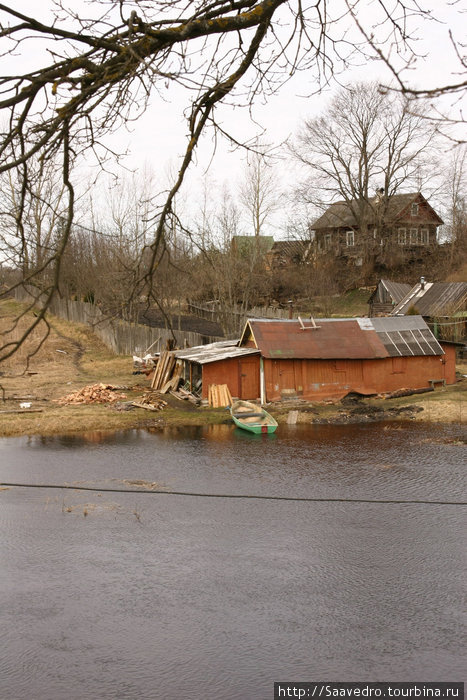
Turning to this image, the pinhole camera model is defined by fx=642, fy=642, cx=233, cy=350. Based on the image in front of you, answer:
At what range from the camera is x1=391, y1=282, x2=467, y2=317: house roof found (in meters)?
39.5

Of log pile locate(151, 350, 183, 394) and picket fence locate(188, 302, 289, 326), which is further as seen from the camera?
picket fence locate(188, 302, 289, 326)

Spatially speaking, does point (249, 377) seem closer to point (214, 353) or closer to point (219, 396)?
point (219, 396)

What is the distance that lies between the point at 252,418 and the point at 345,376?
5.86 m

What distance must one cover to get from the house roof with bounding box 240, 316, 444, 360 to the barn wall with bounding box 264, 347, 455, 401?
460mm

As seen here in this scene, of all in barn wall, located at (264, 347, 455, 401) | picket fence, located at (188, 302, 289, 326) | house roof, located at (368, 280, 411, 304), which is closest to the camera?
barn wall, located at (264, 347, 455, 401)

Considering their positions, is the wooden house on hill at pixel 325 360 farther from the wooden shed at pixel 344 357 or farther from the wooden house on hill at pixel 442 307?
the wooden house on hill at pixel 442 307

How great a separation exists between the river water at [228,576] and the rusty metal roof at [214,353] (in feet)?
23.4

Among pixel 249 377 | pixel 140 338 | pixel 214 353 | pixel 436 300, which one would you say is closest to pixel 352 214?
pixel 436 300

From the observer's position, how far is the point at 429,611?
1118cm

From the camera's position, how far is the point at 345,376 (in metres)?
29.4

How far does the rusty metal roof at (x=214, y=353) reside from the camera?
2822cm

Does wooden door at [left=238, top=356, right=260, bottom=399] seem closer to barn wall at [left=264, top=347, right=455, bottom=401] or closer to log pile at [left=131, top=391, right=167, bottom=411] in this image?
barn wall at [left=264, top=347, right=455, bottom=401]

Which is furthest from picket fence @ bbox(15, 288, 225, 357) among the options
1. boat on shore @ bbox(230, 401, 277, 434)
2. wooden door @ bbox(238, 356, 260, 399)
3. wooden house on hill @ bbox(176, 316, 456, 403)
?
boat on shore @ bbox(230, 401, 277, 434)

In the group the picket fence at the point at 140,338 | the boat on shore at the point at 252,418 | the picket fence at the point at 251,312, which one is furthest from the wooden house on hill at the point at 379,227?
the boat on shore at the point at 252,418
